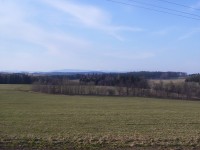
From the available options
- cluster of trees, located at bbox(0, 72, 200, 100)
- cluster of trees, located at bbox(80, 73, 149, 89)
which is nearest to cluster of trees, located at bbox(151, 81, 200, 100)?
cluster of trees, located at bbox(0, 72, 200, 100)

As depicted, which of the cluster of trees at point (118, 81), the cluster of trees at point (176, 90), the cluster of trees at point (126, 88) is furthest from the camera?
the cluster of trees at point (118, 81)

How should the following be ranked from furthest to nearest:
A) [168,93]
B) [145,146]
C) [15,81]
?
1. [15,81]
2. [168,93]
3. [145,146]

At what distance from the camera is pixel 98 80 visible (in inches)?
5955

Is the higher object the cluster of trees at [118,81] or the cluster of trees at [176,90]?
the cluster of trees at [118,81]

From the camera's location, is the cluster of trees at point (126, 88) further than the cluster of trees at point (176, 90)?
Yes

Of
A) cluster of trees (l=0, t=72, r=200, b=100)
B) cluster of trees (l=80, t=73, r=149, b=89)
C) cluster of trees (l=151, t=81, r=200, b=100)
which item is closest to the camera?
cluster of trees (l=151, t=81, r=200, b=100)

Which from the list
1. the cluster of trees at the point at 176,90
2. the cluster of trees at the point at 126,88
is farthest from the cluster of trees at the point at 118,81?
the cluster of trees at the point at 176,90

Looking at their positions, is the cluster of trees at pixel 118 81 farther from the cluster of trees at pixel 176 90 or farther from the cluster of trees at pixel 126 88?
the cluster of trees at pixel 176 90

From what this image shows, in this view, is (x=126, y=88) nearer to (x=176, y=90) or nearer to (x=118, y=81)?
(x=118, y=81)

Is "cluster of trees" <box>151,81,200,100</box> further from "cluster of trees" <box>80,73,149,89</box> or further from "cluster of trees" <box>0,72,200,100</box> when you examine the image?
"cluster of trees" <box>80,73,149,89</box>

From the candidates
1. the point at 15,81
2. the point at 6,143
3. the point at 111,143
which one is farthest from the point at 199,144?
the point at 15,81

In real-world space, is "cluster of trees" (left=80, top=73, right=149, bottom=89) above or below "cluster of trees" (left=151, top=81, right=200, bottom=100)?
above

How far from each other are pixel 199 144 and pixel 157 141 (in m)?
1.58

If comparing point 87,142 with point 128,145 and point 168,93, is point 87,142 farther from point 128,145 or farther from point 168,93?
point 168,93
